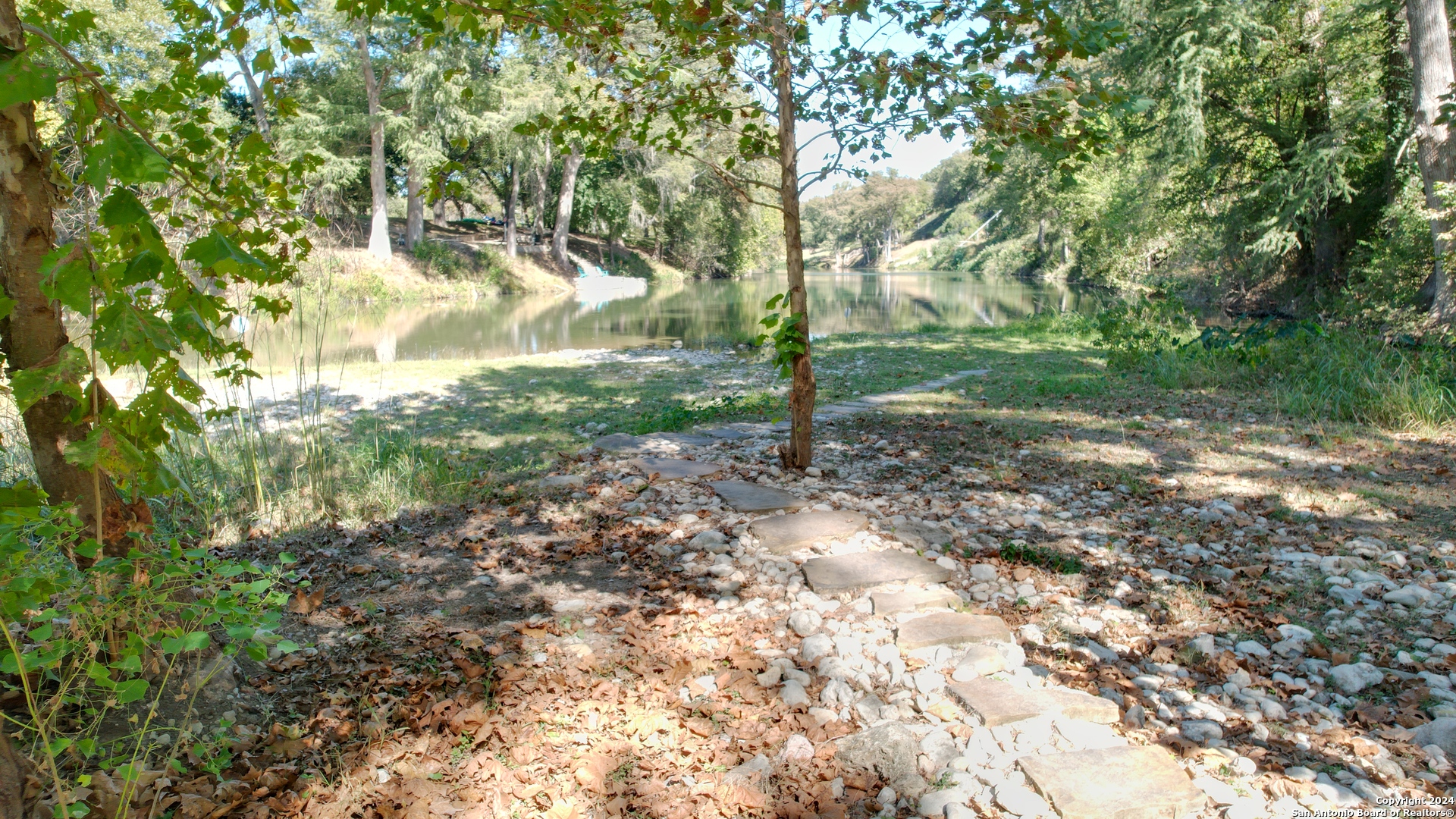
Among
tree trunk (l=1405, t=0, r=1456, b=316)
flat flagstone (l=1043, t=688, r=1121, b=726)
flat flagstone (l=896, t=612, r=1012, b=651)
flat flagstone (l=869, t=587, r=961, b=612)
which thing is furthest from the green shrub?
flat flagstone (l=1043, t=688, r=1121, b=726)

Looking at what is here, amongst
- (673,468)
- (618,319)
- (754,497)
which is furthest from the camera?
(618,319)

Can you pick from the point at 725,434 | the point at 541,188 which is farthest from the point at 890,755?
the point at 541,188

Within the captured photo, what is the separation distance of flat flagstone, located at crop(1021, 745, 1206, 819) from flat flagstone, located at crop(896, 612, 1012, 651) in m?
0.65

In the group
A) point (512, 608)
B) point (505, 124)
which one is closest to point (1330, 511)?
point (512, 608)

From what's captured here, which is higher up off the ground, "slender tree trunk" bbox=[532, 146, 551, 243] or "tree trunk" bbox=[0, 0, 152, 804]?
"slender tree trunk" bbox=[532, 146, 551, 243]

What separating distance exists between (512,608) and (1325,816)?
2614 mm

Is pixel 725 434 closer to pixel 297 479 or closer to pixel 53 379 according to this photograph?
pixel 297 479

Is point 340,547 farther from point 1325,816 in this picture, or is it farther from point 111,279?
point 1325,816

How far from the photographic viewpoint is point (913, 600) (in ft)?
10.7

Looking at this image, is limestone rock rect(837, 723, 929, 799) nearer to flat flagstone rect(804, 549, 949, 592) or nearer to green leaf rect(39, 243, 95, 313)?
flat flagstone rect(804, 549, 949, 592)

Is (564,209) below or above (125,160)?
above

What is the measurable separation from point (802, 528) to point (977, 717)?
163 centimetres

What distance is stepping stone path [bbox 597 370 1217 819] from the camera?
7.01 ft

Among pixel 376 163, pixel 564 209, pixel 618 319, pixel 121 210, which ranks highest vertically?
pixel 376 163
